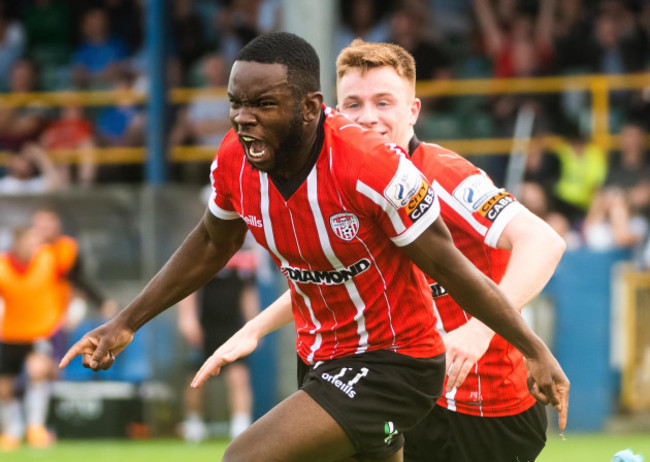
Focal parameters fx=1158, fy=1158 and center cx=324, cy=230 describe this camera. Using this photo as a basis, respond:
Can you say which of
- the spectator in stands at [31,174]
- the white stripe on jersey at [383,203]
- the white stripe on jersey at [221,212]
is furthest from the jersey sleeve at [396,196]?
the spectator in stands at [31,174]

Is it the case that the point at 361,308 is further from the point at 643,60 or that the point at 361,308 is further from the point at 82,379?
the point at 643,60

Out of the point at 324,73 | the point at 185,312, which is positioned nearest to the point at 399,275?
the point at 324,73

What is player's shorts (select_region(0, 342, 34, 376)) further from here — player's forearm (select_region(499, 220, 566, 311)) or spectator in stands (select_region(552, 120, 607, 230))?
player's forearm (select_region(499, 220, 566, 311))

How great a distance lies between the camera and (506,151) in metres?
13.6

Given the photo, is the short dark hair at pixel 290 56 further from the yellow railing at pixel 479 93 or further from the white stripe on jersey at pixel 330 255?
the yellow railing at pixel 479 93

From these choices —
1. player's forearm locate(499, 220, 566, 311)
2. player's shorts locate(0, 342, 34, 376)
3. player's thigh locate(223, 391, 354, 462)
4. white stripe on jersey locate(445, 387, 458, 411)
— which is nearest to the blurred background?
player's shorts locate(0, 342, 34, 376)

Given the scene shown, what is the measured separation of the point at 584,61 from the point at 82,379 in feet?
23.0

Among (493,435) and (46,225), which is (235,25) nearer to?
(46,225)

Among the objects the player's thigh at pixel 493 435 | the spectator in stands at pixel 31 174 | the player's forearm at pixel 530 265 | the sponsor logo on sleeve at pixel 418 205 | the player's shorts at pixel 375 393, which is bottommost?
the player's thigh at pixel 493 435

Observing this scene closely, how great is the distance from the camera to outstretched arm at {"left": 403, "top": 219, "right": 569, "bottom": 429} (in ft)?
12.1

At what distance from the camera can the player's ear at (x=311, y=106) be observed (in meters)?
3.71

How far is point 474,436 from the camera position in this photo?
4.58m

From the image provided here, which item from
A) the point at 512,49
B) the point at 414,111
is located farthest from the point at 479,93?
the point at 414,111

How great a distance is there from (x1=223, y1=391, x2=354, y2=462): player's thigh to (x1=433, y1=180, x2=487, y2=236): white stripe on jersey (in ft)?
3.28
